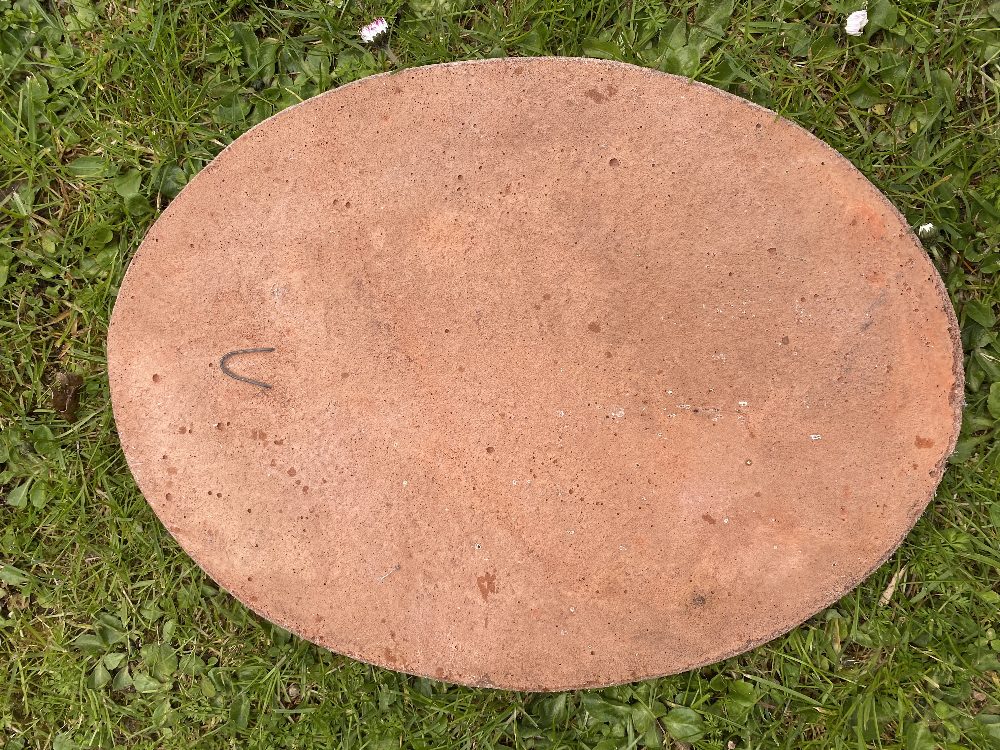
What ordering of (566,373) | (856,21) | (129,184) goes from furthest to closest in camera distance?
1. (129,184)
2. (856,21)
3. (566,373)

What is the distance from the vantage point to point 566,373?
62.5 inches

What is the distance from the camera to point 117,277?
194 centimetres

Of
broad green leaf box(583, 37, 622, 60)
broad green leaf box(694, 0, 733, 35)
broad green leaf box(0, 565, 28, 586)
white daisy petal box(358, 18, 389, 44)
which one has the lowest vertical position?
broad green leaf box(0, 565, 28, 586)

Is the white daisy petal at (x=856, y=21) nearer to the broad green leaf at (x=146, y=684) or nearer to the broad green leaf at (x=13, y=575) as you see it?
the broad green leaf at (x=146, y=684)

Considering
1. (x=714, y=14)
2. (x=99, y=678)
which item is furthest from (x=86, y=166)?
(x=714, y=14)

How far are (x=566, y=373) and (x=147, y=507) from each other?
1296 millimetres

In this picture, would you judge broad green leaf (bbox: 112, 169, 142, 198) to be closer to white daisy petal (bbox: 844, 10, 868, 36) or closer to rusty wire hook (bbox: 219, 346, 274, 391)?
rusty wire hook (bbox: 219, 346, 274, 391)

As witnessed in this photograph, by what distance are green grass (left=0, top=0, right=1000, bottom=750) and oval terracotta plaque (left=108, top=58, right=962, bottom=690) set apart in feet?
0.87

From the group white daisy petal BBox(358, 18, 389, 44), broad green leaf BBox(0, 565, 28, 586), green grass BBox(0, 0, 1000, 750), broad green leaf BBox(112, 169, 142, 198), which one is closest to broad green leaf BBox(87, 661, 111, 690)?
green grass BBox(0, 0, 1000, 750)

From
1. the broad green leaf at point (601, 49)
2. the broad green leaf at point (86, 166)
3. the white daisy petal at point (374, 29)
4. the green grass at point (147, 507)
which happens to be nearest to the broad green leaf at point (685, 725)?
the green grass at point (147, 507)

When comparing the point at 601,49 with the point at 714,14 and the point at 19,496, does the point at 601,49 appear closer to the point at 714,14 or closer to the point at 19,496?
the point at 714,14

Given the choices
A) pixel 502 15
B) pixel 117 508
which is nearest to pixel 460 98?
pixel 502 15

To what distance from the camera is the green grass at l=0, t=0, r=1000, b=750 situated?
1.77m

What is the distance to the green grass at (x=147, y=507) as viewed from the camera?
1.77 meters
